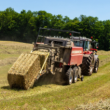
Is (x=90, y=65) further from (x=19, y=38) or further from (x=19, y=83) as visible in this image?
(x=19, y=38)

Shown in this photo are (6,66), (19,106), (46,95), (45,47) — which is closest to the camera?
(19,106)

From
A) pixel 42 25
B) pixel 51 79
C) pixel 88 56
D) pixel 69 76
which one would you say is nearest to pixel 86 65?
pixel 88 56

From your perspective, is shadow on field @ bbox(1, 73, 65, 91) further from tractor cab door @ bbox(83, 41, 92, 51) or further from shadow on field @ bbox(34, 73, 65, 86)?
tractor cab door @ bbox(83, 41, 92, 51)

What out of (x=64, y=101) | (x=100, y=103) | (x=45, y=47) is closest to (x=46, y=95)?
(x=64, y=101)

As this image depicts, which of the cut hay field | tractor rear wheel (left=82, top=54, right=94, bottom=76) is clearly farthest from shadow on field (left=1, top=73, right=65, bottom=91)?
tractor rear wheel (left=82, top=54, right=94, bottom=76)

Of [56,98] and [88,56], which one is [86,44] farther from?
[56,98]

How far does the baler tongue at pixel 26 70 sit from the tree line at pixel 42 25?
56816 millimetres

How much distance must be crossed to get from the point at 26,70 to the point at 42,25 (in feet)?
229

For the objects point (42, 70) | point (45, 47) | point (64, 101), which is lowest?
point (64, 101)

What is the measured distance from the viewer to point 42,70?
442 inches

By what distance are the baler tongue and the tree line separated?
2237 inches

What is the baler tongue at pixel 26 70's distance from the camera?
10.1 m

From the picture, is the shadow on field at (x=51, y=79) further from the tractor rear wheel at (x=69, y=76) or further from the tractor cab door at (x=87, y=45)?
the tractor cab door at (x=87, y=45)

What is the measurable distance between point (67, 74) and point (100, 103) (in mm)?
4372
